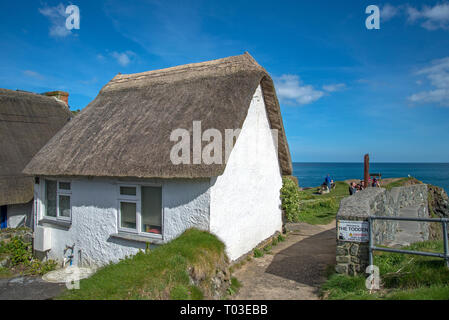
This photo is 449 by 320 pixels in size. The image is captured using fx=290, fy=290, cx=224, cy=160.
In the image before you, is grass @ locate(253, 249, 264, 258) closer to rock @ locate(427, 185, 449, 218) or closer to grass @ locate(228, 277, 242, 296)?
grass @ locate(228, 277, 242, 296)

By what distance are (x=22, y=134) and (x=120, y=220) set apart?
8.25m

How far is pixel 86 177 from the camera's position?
846cm

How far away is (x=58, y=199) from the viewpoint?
9.48 m

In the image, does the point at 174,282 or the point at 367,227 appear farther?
the point at 367,227

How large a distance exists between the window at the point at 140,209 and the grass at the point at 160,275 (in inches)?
61.5

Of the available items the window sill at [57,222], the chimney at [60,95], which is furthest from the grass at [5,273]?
the chimney at [60,95]

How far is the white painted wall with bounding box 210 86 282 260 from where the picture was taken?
23.7 feet

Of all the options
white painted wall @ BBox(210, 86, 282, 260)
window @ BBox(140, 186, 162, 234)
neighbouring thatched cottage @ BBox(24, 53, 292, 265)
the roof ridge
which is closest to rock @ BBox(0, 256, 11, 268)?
neighbouring thatched cottage @ BBox(24, 53, 292, 265)

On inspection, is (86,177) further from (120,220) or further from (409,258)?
(409,258)

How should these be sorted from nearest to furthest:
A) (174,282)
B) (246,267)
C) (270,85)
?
(174,282) → (246,267) → (270,85)

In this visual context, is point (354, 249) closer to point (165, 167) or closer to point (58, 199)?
point (165, 167)

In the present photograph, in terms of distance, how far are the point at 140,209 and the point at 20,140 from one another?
8489 millimetres
